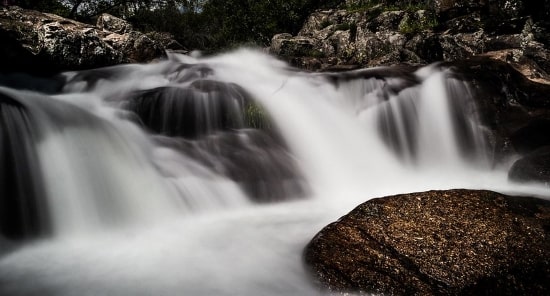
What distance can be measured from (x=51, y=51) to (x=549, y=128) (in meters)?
10.7

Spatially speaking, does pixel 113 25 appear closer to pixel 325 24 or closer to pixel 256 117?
pixel 325 24

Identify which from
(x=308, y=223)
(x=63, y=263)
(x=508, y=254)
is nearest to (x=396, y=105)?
(x=308, y=223)

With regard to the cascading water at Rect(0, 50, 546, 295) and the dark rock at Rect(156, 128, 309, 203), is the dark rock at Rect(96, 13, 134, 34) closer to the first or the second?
the cascading water at Rect(0, 50, 546, 295)

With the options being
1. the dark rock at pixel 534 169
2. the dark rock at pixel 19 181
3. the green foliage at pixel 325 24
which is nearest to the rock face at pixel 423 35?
the green foliage at pixel 325 24

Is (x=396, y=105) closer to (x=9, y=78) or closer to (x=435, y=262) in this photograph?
(x=435, y=262)

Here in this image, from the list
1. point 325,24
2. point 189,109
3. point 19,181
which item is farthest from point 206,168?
point 325,24

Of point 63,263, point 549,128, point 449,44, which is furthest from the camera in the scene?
point 449,44

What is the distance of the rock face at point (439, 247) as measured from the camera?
2629 mm

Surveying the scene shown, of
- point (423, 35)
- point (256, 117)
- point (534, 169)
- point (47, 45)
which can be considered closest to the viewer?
point (534, 169)

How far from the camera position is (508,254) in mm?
2824

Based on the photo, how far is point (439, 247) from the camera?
2.95 meters

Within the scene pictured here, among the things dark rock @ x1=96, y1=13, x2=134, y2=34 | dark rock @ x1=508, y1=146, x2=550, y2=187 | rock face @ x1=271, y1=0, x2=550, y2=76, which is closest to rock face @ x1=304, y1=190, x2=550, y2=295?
dark rock @ x1=508, y1=146, x2=550, y2=187

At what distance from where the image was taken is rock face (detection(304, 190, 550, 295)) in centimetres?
263

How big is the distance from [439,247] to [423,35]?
11.1 meters
